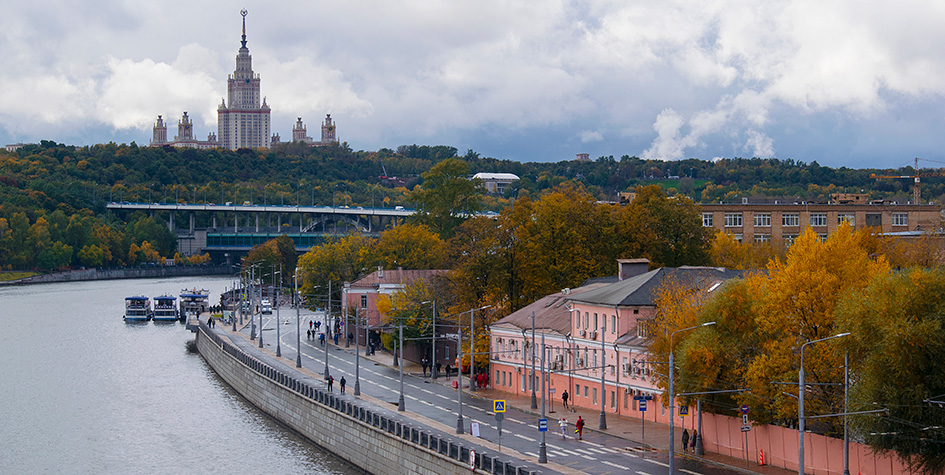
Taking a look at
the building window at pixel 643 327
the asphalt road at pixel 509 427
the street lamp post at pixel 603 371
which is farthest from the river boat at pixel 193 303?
the building window at pixel 643 327

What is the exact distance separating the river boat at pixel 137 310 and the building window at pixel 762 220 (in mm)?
68067

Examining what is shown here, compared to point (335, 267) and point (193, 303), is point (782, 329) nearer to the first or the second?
point (335, 267)

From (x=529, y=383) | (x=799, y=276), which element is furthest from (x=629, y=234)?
(x=799, y=276)

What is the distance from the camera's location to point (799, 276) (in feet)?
145

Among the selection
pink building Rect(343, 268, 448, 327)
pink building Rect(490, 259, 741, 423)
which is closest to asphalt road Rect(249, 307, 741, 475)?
pink building Rect(490, 259, 741, 423)

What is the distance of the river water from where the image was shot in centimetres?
5637

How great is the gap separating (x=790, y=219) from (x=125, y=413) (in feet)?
241

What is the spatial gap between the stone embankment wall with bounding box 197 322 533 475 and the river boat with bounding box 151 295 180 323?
60.4m

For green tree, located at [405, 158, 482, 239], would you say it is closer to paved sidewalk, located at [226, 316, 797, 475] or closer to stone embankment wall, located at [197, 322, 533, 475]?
stone embankment wall, located at [197, 322, 533, 475]

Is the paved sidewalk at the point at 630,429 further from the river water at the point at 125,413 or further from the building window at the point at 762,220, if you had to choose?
the building window at the point at 762,220

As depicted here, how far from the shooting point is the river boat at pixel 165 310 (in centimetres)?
13788

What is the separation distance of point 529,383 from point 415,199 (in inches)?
2814

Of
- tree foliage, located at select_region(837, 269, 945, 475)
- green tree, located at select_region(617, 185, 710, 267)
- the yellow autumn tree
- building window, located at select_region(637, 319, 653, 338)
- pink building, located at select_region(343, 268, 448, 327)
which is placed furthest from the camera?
pink building, located at select_region(343, 268, 448, 327)

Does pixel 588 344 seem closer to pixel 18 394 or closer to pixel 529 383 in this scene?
pixel 529 383
